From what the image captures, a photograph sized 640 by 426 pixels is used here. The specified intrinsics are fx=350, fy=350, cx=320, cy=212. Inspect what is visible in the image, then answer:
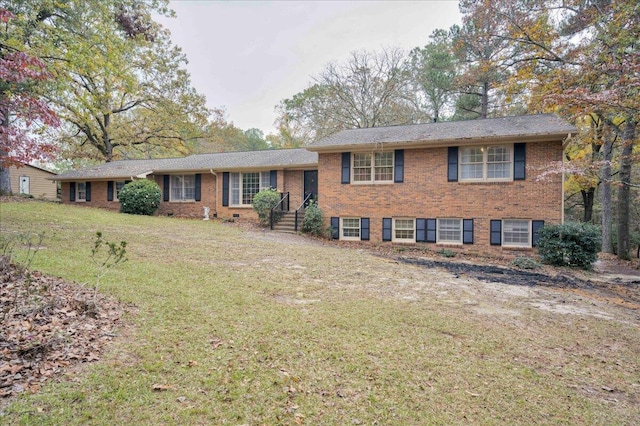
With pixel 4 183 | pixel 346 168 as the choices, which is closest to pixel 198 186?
pixel 346 168

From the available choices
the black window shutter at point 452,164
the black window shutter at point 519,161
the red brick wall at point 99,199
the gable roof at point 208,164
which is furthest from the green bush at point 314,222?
the red brick wall at point 99,199

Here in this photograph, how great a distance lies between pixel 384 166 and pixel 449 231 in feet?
11.8

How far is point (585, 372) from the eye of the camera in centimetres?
374

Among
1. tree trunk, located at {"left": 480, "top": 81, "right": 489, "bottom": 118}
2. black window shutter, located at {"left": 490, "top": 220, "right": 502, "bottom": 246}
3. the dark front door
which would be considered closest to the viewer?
black window shutter, located at {"left": 490, "top": 220, "right": 502, "bottom": 246}

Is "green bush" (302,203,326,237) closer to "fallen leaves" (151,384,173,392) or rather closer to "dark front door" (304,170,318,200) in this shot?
"dark front door" (304,170,318,200)

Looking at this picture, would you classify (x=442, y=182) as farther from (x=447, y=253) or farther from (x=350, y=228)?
(x=350, y=228)

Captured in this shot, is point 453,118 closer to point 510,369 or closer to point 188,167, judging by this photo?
point 188,167

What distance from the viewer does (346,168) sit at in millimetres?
14648

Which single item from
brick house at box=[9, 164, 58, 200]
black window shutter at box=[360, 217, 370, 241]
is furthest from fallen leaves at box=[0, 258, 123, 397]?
brick house at box=[9, 164, 58, 200]

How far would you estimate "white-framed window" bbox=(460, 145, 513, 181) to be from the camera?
12555 millimetres

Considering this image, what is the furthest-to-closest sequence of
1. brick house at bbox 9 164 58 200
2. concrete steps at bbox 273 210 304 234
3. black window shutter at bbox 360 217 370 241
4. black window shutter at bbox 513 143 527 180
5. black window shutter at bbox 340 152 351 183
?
brick house at bbox 9 164 58 200 < concrete steps at bbox 273 210 304 234 < black window shutter at bbox 340 152 351 183 < black window shutter at bbox 360 217 370 241 < black window shutter at bbox 513 143 527 180

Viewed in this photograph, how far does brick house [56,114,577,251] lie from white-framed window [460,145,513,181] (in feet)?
0.11

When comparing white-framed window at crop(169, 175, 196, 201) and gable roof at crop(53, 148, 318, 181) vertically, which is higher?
gable roof at crop(53, 148, 318, 181)

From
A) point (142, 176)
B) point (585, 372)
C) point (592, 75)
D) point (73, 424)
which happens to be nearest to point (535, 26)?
point (592, 75)
